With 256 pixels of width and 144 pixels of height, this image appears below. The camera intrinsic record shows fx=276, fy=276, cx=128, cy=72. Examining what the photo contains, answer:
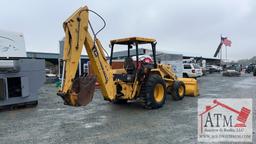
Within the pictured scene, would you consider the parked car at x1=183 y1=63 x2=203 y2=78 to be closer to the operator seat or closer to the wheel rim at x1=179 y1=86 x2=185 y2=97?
the wheel rim at x1=179 y1=86 x2=185 y2=97

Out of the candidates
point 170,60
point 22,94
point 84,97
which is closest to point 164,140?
point 84,97

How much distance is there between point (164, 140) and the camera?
5.51m

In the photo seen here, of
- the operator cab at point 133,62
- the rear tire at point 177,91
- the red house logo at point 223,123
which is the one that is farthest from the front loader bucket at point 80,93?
the rear tire at point 177,91

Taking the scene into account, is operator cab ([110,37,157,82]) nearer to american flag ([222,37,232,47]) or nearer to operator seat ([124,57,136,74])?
operator seat ([124,57,136,74])

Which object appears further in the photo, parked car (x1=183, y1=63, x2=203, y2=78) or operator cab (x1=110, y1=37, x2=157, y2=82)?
parked car (x1=183, y1=63, x2=203, y2=78)

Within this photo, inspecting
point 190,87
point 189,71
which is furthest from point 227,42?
point 190,87

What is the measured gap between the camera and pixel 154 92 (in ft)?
30.0

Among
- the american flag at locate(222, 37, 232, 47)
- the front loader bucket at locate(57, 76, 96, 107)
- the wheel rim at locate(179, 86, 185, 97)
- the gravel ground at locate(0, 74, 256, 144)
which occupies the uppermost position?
the american flag at locate(222, 37, 232, 47)

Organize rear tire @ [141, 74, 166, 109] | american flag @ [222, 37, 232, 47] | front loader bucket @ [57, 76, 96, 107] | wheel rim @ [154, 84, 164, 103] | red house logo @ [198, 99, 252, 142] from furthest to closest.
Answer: american flag @ [222, 37, 232, 47]
wheel rim @ [154, 84, 164, 103]
rear tire @ [141, 74, 166, 109]
front loader bucket @ [57, 76, 96, 107]
red house logo @ [198, 99, 252, 142]

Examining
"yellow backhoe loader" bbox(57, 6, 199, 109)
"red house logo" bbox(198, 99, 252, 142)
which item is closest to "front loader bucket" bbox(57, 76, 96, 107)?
"yellow backhoe loader" bbox(57, 6, 199, 109)

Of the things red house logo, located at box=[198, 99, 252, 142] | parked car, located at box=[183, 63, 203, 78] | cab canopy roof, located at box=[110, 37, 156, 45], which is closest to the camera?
red house logo, located at box=[198, 99, 252, 142]

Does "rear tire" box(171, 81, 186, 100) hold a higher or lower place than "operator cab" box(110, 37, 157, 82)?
lower

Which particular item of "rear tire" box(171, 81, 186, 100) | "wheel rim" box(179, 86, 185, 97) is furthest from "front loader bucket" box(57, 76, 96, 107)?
"wheel rim" box(179, 86, 185, 97)

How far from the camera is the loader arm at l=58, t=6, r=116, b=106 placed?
261 inches
